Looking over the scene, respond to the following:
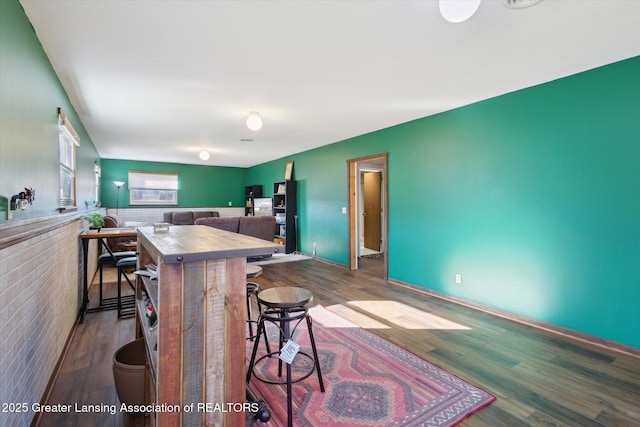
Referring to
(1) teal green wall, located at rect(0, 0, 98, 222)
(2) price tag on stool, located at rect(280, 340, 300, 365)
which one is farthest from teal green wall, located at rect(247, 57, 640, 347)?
(1) teal green wall, located at rect(0, 0, 98, 222)

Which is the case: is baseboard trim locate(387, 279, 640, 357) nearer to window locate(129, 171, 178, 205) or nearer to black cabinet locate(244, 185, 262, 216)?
black cabinet locate(244, 185, 262, 216)

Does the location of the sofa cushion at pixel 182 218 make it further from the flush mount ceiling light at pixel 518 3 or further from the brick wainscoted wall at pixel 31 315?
the flush mount ceiling light at pixel 518 3

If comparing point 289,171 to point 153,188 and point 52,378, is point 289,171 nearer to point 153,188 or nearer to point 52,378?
point 153,188

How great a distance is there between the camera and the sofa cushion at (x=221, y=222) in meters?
5.62

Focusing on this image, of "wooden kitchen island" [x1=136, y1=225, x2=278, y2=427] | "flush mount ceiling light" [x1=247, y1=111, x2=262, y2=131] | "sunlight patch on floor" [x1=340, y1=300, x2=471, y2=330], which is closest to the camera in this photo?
"wooden kitchen island" [x1=136, y1=225, x2=278, y2=427]

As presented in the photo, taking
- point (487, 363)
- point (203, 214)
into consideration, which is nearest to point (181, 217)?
point (203, 214)

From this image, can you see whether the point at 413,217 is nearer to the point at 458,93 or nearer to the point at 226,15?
the point at 458,93

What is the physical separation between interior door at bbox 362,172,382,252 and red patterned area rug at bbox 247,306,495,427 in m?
5.00

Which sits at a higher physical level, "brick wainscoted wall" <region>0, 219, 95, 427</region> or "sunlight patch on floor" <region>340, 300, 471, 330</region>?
"brick wainscoted wall" <region>0, 219, 95, 427</region>

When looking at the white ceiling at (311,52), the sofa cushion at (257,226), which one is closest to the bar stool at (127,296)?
the white ceiling at (311,52)

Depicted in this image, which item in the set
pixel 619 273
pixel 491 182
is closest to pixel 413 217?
pixel 491 182

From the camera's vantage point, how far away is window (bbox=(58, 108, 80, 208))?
2960 millimetres

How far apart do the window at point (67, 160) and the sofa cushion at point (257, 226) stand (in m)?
2.84

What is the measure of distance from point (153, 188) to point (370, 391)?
8.62 m
